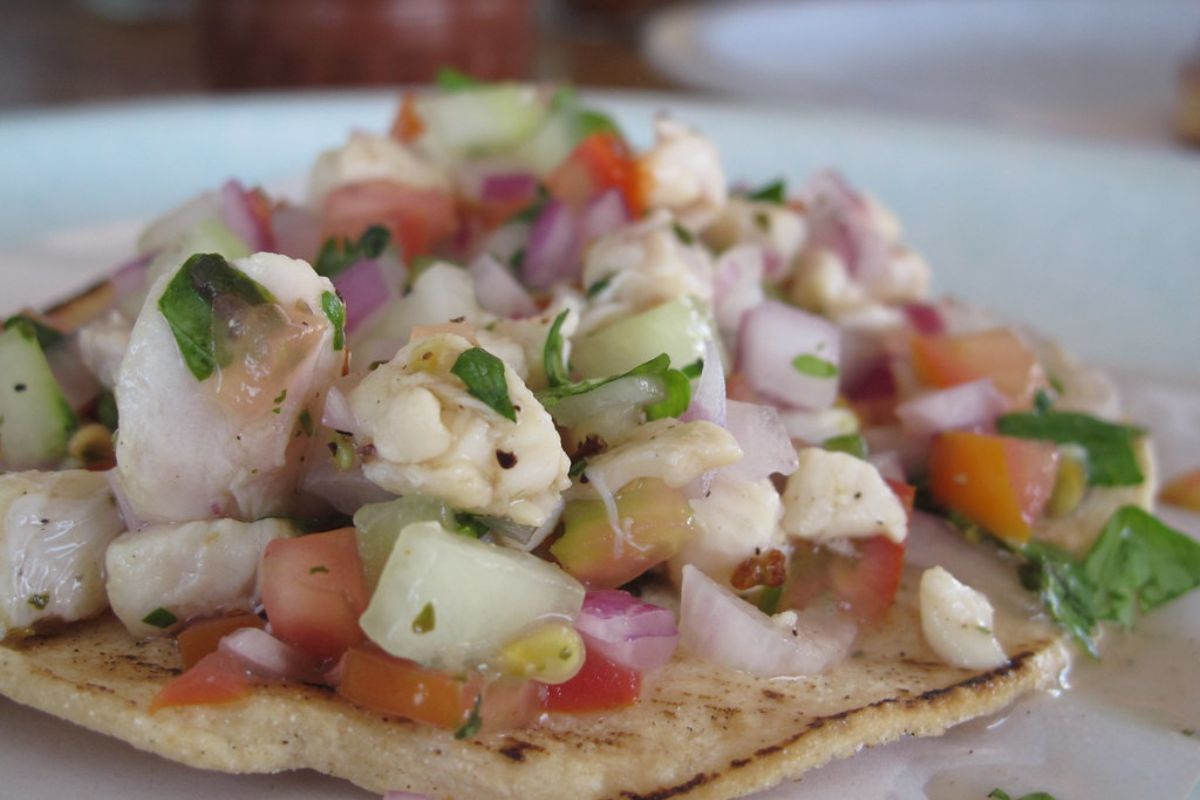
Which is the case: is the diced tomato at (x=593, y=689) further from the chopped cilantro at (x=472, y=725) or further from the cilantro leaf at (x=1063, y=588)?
the cilantro leaf at (x=1063, y=588)

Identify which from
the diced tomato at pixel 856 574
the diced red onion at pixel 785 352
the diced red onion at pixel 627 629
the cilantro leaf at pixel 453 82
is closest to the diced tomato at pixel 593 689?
the diced red onion at pixel 627 629

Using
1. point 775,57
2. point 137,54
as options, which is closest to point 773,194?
point 775,57

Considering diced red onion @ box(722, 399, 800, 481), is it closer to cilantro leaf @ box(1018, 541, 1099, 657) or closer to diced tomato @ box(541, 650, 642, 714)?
diced tomato @ box(541, 650, 642, 714)

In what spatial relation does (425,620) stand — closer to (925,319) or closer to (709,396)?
(709,396)

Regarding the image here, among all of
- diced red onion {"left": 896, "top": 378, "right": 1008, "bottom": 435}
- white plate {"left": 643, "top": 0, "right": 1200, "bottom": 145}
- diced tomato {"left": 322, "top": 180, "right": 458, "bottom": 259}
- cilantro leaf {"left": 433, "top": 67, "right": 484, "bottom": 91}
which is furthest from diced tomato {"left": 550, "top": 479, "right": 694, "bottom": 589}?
white plate {"left": 643, "top": 0, "right": 1200, "bottom": 145}

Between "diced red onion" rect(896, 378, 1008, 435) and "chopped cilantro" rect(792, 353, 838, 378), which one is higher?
"chopped cilantro" rect(792, 353, 838, 378)
